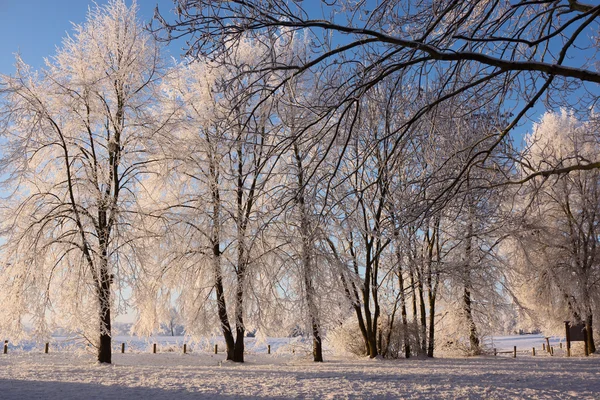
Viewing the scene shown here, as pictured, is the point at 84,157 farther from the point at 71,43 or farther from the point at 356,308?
the point at 356,308

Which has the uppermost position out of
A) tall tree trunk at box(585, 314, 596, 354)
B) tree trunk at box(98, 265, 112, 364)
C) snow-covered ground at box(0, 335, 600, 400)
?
tree trunk at box(98, 265, 112, 364)

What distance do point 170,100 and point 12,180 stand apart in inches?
208

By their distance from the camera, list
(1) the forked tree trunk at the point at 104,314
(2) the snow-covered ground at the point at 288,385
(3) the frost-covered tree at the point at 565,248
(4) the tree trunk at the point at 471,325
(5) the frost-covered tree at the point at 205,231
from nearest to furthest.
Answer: (2) the snow-covered ground at the point at 288,385, (1) the forked tree trunk at the point at 104,314, (5) the frost-covered tree at the point at 205,231, (4) the tree trunk at the point at 471,325, (3) the frost-covered tree at the point at 565,248

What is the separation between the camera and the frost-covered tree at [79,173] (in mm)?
13445

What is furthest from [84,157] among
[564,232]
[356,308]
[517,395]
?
[564,232]

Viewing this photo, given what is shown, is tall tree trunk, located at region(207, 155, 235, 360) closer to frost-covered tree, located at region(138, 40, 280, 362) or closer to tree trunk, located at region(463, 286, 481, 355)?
frost-covered tree, located at region(138, 40, 280, 362)

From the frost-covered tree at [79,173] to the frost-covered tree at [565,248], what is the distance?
14.5 m

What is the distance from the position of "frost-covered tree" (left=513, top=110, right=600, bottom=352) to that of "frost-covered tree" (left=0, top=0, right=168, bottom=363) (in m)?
14.5

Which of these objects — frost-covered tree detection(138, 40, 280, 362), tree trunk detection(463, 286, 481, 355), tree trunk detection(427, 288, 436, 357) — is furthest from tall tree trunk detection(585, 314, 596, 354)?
frost-covered tree detection(138, 40, 280, 362)

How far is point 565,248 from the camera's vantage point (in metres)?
22.0

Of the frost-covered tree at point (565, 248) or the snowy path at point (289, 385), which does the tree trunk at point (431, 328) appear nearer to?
the frost-covered tree at point (565, 248)

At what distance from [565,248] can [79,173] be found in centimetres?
1974

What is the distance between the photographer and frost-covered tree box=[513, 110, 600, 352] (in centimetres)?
2069

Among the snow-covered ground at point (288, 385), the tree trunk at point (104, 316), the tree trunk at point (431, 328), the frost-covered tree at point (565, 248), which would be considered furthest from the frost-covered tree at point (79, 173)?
the frost-covered tree at point (565, 248)
